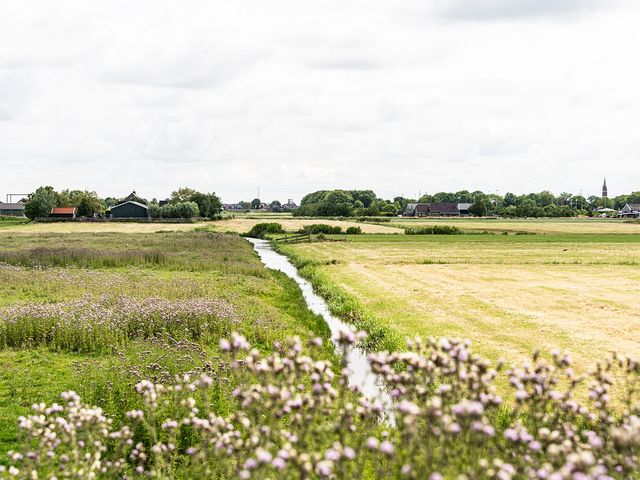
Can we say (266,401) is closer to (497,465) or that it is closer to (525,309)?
(497,465)

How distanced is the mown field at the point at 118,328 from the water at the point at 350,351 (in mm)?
905

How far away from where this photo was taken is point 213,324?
69.8 ft

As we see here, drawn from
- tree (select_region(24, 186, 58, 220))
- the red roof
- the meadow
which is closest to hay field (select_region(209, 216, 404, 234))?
the red roof

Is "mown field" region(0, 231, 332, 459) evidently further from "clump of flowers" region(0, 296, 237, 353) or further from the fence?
the fence

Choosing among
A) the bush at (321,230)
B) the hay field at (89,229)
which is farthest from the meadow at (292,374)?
the hay field at (89,229)

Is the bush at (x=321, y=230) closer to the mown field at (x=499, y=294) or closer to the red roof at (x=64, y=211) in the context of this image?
the mown field at (x=499, y=294)

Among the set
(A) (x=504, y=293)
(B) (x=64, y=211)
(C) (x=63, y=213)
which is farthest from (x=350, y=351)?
(B) (x=64, y=211)

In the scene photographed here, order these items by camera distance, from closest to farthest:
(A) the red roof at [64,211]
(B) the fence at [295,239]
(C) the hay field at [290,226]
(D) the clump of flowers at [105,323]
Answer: (D) the clump of flowers at [105,323] < (B) the fence at [295,239] < (C) the hay field at [290,226] < (A) the red roof at [64,211]

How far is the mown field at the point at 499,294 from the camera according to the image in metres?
22.8

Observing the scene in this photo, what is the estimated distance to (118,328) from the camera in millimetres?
19703

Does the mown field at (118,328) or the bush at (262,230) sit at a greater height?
the bush at (262,230)

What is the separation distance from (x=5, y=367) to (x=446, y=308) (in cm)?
1962

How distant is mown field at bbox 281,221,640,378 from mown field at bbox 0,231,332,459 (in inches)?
176

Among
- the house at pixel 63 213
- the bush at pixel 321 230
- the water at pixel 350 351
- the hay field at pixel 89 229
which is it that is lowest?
the water at pixel 350 351
